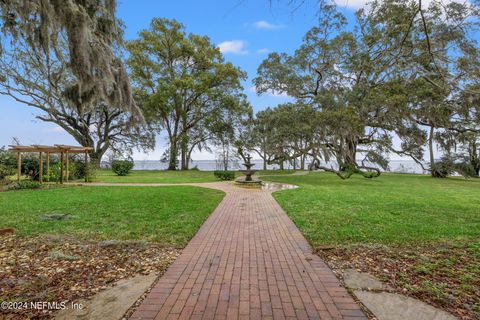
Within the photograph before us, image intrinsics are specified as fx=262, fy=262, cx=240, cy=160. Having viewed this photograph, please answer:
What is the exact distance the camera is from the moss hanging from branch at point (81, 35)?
331cm

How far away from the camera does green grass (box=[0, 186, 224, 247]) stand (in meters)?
4.55

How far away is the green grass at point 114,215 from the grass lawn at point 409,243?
7.58ft

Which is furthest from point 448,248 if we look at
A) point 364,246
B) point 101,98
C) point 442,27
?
point 101,98

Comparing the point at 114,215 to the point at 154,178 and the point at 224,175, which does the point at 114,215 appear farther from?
the point at 154,178

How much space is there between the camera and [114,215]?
5.88 meters

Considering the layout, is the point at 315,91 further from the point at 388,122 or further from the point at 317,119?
the point at 317,119

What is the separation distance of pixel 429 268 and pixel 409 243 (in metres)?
1.01

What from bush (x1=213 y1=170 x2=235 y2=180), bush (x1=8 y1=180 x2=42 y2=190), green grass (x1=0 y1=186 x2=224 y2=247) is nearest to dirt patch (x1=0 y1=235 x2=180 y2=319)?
green grass (x1=0 y1=186 x2=224 y2=247)

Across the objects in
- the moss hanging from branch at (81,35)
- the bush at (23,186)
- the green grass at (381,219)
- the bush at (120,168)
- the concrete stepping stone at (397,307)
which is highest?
the moss hanging from branch at (81,35)

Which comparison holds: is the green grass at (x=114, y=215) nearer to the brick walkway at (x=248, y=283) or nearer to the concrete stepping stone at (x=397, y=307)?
the brick walkway at (x=248, y=283)

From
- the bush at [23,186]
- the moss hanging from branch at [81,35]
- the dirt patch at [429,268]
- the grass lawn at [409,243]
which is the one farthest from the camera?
the bush at [23,186]

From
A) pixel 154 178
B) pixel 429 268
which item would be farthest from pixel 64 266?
pixel 154 178

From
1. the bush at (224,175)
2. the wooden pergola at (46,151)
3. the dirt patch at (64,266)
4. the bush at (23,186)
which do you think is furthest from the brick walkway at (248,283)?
the bush at (224,175)

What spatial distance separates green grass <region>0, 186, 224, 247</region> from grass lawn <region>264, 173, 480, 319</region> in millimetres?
2311
